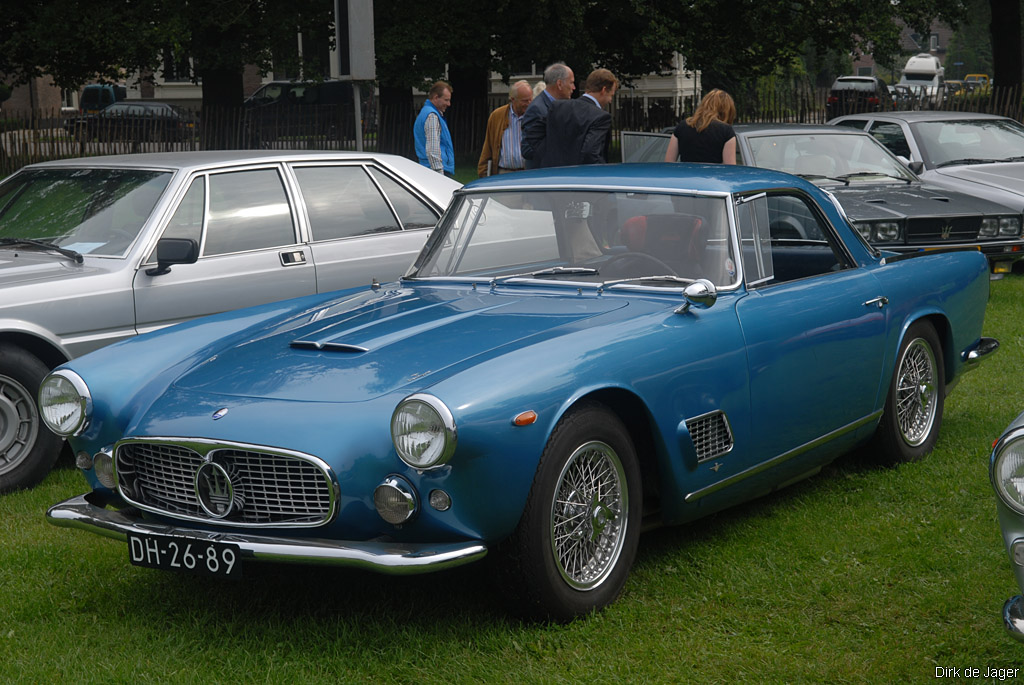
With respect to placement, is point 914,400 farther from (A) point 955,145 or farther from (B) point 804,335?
(A) point 955,145

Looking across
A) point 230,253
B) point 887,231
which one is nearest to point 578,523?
point 230,253

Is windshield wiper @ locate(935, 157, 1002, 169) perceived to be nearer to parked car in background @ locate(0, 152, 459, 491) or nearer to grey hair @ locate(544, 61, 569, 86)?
grey hair @ locate(544, 61, 569, 86)

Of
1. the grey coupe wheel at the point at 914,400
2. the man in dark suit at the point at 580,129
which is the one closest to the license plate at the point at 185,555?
the grey coupe wheel at the point at 914,400

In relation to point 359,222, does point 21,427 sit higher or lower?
→ lower

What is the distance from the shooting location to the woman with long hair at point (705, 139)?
866cm

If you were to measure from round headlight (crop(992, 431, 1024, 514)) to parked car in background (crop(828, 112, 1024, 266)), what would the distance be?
8.52 meters

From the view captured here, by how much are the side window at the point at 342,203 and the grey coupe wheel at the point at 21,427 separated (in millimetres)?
1879

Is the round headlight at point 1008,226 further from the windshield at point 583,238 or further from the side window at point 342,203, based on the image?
the windshield at point 583,238

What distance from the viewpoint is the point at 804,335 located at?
4785mm

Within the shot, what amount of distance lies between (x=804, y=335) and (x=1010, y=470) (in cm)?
175

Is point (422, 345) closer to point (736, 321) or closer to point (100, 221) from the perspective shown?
point (736, 321)

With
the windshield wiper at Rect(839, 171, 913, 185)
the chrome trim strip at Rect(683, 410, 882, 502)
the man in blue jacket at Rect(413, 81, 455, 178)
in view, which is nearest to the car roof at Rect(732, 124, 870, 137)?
the windshield wiper at Rect(839, 171, 913, 185)

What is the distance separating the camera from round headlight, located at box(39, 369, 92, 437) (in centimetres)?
427

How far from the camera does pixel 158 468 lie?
3959mm
